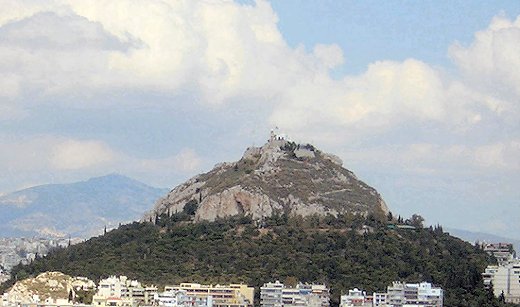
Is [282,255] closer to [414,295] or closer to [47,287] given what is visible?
[414,295]

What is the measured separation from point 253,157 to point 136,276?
2401 cm

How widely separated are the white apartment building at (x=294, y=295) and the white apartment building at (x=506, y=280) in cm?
1146

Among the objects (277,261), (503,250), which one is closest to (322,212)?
(277,261)

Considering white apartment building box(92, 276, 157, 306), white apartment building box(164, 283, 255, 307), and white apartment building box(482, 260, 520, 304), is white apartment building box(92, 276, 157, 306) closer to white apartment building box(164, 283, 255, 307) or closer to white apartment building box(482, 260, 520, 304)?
white apartment building box(164, 283, 255, 307)

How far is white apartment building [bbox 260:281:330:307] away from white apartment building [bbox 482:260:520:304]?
1146 centimetres

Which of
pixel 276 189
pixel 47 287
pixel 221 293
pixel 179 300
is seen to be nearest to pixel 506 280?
pixel 221 293

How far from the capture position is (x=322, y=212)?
11150 centimetres

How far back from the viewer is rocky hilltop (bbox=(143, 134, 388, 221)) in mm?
Result: 111312

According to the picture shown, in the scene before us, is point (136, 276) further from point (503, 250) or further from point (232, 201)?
point (503, 250)

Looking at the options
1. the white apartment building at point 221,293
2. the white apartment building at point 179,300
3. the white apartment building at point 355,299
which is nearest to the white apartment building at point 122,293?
the white apartment building at point 179,300

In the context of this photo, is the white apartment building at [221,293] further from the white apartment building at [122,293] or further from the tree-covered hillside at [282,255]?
the tree-covered hillside at [282,255]

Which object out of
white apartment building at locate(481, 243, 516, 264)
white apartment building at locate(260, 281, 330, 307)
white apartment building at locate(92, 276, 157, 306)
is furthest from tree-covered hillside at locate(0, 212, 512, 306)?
white apartment building at locate(92, 276, 157, 306)

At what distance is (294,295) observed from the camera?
299ft

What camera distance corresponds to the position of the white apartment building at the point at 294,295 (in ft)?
295
